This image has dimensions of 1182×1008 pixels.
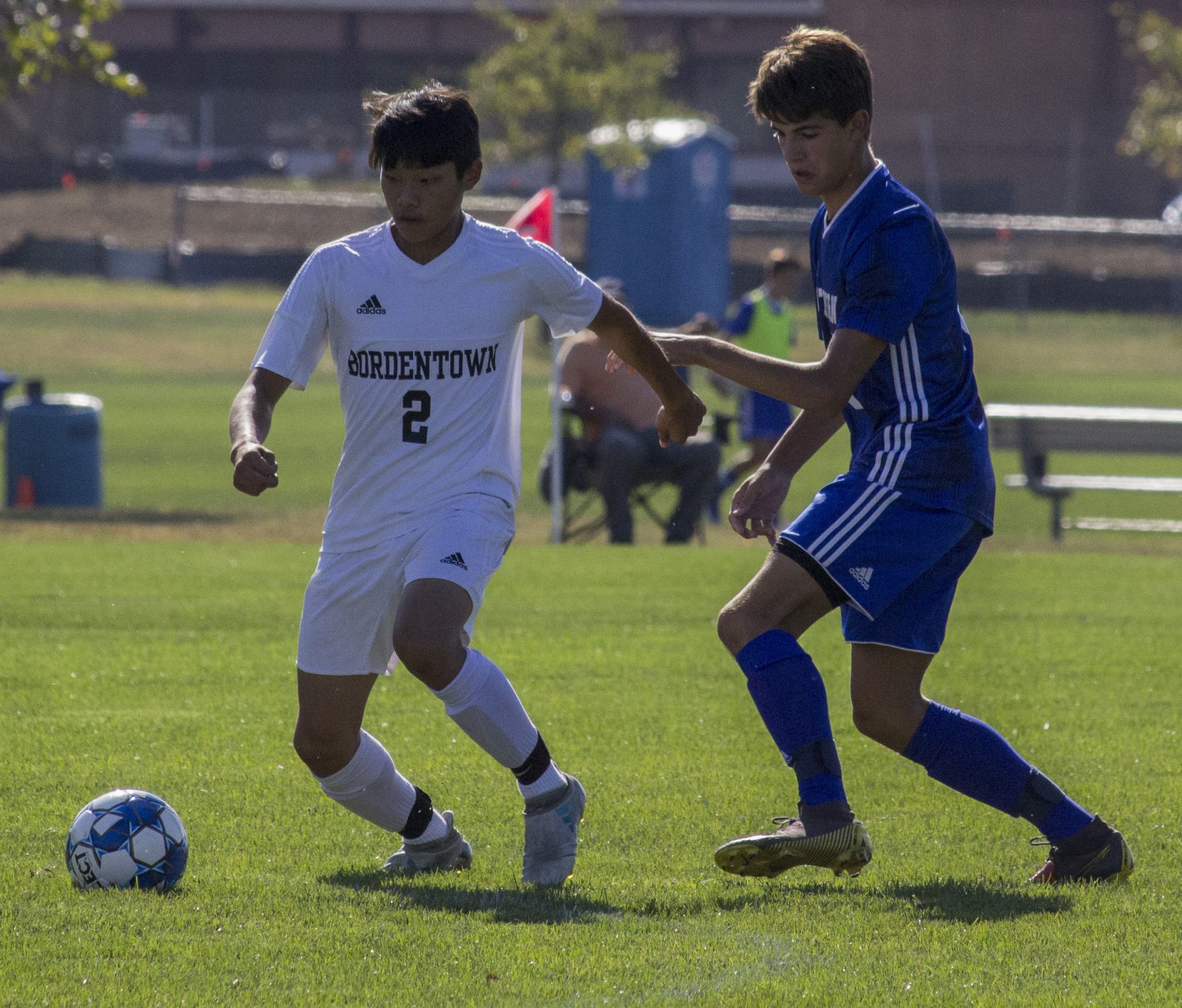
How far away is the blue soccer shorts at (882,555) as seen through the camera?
407cm

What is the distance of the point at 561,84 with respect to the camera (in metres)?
38.0

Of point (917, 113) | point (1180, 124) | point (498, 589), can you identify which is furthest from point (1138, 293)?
point (498, 589)

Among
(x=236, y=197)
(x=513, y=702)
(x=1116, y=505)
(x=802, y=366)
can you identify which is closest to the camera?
(x=802, y=366)

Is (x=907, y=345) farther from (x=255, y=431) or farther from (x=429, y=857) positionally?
(x=429, y=857)

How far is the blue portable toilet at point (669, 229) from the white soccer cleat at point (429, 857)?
28.0 meters

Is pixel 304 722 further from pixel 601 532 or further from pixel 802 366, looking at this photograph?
pixel 601 532

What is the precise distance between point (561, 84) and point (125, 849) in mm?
35329

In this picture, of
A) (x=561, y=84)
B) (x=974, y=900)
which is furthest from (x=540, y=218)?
(x=561, y=84)

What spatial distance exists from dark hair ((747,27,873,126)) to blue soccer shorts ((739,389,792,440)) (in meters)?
10.5

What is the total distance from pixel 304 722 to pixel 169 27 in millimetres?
55019

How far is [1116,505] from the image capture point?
16.6m

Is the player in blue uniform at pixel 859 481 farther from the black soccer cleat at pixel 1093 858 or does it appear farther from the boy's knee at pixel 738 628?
the black soccer cleat at pixel 1093 858

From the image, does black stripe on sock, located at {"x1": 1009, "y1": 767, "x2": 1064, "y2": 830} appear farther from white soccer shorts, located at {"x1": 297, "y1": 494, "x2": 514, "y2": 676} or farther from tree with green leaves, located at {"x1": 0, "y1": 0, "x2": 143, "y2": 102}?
tree with green leaves, located at {"x1": 0, "y1": 0, "x2": 143, "y2": 102}

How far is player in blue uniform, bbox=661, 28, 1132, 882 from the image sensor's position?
4.04 m
